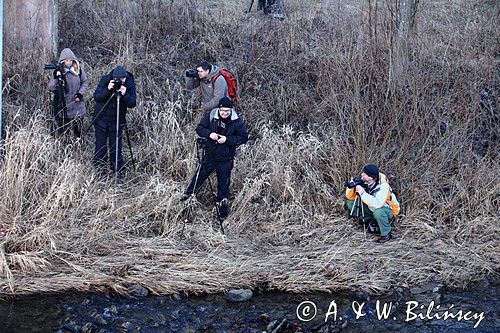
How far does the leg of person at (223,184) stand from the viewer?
8.66 m

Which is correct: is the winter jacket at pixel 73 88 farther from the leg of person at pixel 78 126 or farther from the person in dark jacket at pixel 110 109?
the person in dark jacket at pixel 110 109

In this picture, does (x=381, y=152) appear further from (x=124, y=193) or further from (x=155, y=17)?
(x=155, y=17)

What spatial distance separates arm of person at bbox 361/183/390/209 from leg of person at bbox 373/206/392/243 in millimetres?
77

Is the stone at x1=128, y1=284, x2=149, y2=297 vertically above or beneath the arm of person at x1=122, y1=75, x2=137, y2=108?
beneath

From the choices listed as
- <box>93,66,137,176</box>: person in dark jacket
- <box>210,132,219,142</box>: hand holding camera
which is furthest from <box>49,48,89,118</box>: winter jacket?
<box>210,132,219,142</box>: hand holding camera

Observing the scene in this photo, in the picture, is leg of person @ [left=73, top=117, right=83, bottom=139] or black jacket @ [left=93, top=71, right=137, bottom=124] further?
leg of person @ [left=73, top=117, right=83, bottom=139]

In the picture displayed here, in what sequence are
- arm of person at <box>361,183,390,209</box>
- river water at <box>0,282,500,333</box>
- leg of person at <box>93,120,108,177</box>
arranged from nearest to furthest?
river water at <box>0,282,500,333</box> → arm of person at <box>361,183,390,209</box> → leg of person at <box>93,120,108,177</box>

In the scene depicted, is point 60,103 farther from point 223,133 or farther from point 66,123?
point 223,133

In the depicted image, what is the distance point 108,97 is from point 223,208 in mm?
2081

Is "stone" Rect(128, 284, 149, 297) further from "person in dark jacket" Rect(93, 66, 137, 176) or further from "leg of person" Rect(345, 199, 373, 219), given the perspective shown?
"leg of person" Rect(345, 199, 373, 219)

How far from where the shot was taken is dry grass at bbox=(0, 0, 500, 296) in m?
8.03

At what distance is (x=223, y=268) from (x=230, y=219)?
3.35ft

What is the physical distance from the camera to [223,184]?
28.8 feet

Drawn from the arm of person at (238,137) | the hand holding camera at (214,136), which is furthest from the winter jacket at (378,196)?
the hand holding camera at (214,136)
